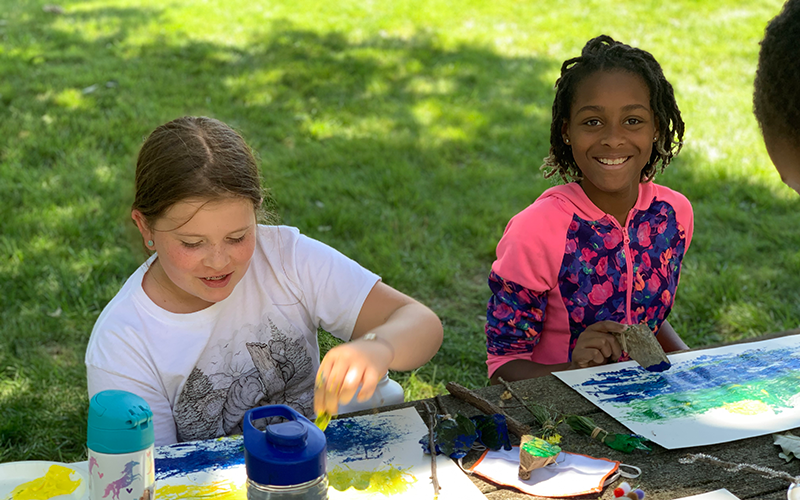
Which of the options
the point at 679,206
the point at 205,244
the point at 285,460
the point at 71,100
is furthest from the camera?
the point at 71,100

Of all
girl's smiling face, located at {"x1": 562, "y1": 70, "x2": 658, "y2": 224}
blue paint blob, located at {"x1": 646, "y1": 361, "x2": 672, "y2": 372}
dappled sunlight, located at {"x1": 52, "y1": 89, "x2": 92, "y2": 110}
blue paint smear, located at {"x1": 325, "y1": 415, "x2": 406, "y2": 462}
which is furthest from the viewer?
dappled sunlight, located at {"x1": 52, "y1": 89, "x2": 92, "y2": 110}

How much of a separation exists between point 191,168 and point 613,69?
115 centimetres

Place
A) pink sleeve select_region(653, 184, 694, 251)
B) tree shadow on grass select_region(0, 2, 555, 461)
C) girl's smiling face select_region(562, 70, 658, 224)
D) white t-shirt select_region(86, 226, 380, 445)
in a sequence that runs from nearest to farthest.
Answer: white t-shirt select_region(86, 226, 380, 445), girl's smiling face select_region(562, 70, 658, 224), pink sleeve select_region(653, 184, 694, 251), tree shadow on grass select_region(0, 2, 555, 461)

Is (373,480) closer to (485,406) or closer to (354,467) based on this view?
(354,467)

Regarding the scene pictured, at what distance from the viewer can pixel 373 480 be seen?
1.31 metres

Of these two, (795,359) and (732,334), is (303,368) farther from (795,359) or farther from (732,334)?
(732,334)

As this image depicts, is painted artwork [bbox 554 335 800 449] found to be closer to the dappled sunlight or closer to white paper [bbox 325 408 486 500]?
white paper [bbox 325 408 486 500]

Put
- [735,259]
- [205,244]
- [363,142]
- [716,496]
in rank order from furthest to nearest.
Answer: [363,142], [735,259], [205,244], [716,496]

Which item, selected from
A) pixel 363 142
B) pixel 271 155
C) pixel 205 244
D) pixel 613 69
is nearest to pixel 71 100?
pixel 271 155

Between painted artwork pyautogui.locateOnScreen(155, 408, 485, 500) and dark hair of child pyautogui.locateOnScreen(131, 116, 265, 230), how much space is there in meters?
0.52

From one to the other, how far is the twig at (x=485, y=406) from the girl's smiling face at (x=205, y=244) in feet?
1.77

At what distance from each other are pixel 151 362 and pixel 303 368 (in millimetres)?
383

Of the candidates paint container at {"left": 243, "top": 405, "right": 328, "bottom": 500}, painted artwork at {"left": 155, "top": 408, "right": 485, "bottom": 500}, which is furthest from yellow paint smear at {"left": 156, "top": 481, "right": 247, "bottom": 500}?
paint container at {"left": 243, "top": 405, "right": 328, "bottom": 500}

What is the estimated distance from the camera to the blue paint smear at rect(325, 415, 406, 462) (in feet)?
4.57
